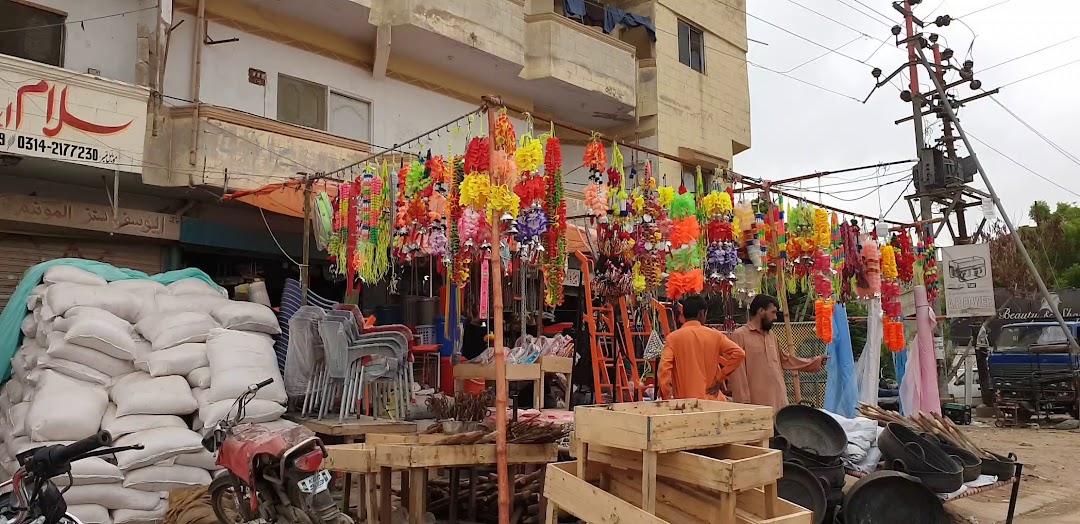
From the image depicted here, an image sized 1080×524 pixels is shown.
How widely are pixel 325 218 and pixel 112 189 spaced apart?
347cm

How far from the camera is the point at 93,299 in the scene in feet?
21.1

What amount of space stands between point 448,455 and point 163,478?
2.54m

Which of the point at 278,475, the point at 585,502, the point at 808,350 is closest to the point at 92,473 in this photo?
the point at 278,475

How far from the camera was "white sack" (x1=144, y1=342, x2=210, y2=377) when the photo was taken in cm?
615

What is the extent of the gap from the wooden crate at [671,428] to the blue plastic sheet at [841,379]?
5.25 metres

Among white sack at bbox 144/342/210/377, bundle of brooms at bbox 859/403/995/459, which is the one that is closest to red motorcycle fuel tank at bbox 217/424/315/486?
white sack at bbox 144/342/210/377

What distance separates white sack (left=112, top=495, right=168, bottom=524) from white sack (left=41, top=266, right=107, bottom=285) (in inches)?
98.5

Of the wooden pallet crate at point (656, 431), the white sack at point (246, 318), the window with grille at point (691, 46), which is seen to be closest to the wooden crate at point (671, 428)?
the wooden pallet crate at point (656, 431)

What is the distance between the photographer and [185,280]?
746 centimetres

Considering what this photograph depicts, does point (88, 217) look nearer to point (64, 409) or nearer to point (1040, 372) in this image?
point (64, 409)

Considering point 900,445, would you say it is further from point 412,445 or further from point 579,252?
point 579,252

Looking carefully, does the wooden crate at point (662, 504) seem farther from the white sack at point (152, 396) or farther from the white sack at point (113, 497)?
the white sack at point (152, 396)

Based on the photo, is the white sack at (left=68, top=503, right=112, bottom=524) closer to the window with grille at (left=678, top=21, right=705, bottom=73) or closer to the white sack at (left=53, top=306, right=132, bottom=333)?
the white sack at (left=53, top=306, right=132, bottom=333)

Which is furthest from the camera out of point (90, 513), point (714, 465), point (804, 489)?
point (90, 513)
